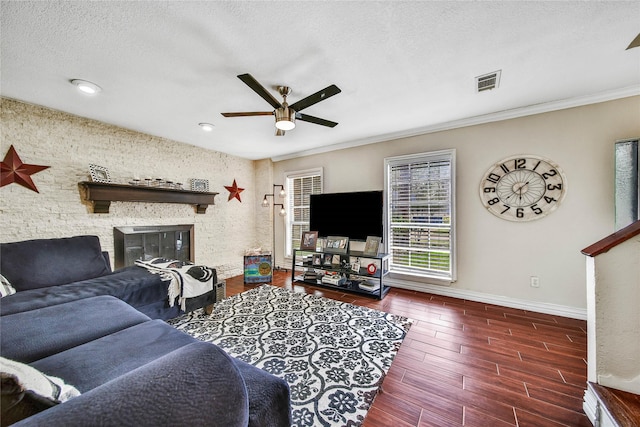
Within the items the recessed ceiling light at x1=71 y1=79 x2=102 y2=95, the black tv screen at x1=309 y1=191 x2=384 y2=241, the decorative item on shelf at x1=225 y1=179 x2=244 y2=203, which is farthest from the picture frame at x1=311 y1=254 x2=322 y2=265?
the recessed ceiling light at x1=71 y1=79 x2=102 y2=95

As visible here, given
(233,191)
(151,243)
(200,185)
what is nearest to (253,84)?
(200,185)

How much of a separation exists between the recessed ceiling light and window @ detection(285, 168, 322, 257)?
9.90 ft

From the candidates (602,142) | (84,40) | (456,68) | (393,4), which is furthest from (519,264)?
(84,40)

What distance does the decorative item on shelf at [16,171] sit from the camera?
248 cm

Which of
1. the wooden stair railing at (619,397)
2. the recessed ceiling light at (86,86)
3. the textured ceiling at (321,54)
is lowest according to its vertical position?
the wooden stair railing at (619,397)

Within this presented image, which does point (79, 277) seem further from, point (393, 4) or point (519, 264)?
point (519, 264)

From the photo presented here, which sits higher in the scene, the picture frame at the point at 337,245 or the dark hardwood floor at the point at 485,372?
the picture frame at the point at 337,245

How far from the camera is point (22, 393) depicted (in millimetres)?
601

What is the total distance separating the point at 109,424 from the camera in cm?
49

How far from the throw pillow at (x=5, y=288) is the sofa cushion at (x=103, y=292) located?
0.14 feet

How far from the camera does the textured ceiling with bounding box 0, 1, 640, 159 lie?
1.47 metres

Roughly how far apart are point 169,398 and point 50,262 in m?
2.93

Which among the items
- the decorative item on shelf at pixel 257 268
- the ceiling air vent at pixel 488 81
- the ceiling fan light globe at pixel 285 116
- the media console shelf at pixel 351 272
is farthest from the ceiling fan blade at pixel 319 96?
the decorative item on shelf at pixel 257 268

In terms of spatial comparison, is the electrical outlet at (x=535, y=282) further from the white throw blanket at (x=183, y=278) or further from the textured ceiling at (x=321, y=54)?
the white throw blanket at (x=183, y=278)
